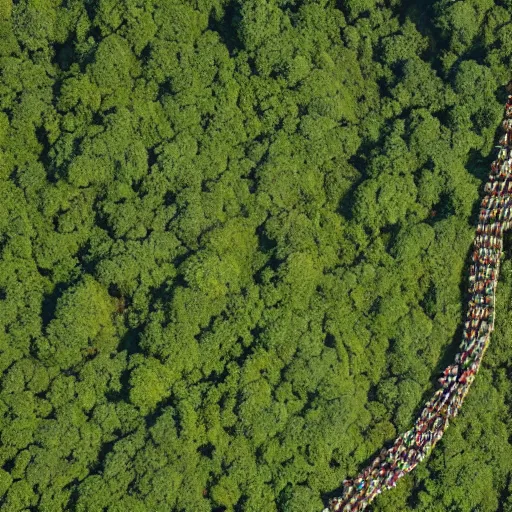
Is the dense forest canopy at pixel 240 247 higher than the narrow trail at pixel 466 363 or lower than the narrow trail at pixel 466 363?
higher

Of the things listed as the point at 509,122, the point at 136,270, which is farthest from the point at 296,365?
the point at 509,122

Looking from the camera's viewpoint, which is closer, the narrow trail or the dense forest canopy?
the dense forest canopy

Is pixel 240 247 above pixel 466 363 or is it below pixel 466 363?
above

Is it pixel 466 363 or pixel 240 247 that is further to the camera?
pixel 240 247

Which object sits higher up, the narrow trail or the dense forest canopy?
the dense forest canopy

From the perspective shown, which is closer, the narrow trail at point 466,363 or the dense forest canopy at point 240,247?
the dense forest canopy at point 240,247
